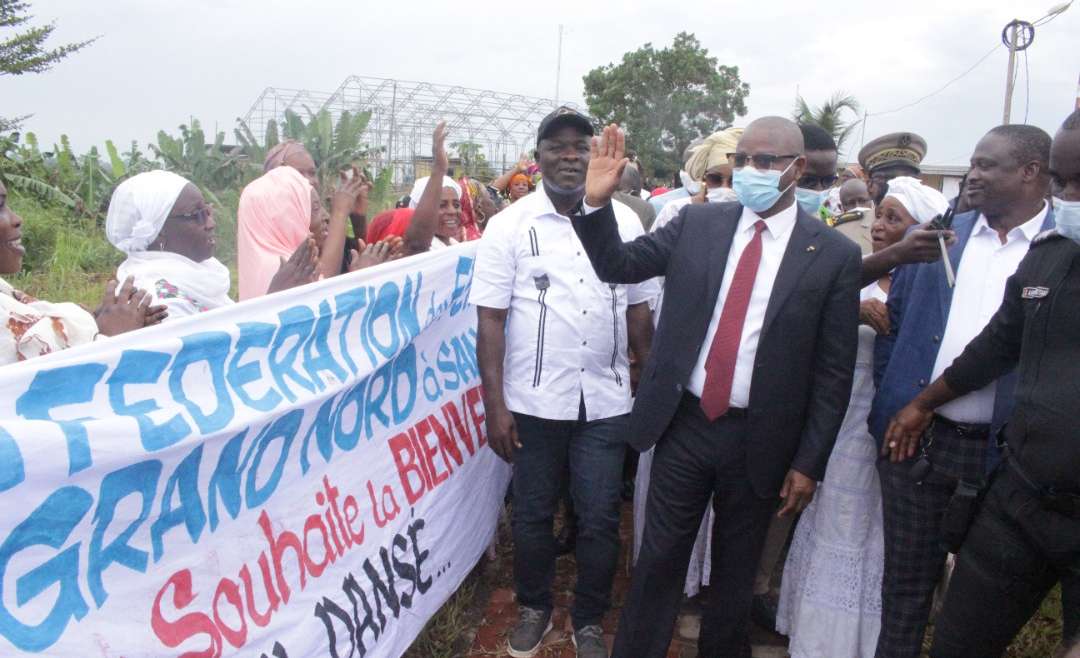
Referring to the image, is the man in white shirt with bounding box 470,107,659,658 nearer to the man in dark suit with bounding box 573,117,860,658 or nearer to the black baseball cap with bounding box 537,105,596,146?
the black baseball cap with bounding box 537,105,596,146

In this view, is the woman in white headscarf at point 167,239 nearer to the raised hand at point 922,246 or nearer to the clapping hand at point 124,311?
the clapping hand at point 124,311

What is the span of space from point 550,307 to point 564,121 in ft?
2.30

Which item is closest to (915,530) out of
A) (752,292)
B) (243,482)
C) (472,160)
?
(752,292)

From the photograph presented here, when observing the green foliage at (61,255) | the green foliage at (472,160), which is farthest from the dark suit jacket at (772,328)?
the green foliage at (472,160)

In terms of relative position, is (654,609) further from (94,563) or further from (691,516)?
(94,563)

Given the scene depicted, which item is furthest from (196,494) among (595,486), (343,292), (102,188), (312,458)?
(102,188)

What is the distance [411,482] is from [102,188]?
49.4 ft

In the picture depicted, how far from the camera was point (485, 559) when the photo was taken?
3.89m

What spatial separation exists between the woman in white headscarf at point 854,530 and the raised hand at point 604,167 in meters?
1.14

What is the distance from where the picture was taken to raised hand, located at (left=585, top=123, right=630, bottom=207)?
2.46m

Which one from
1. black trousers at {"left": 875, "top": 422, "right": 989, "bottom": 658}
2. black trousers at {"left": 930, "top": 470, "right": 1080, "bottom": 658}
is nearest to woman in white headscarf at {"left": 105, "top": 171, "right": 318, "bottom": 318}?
black trousers at {"left": 875, "top": 422, "right": 989, "bottom": 658}

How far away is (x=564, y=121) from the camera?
296 cm

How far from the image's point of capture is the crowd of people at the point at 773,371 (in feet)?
7.42

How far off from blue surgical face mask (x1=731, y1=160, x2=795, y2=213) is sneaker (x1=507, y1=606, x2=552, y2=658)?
6.00 ft
